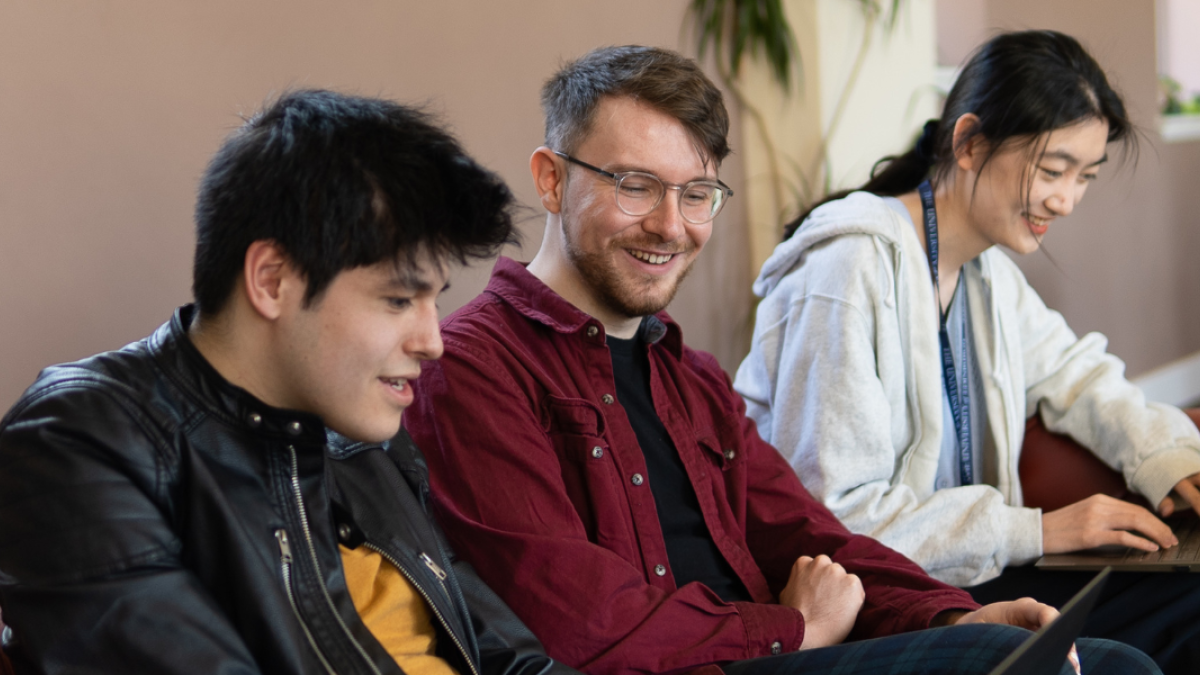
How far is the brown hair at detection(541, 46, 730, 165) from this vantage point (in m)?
1.46

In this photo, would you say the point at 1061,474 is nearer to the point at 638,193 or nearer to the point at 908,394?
the point at 908,394

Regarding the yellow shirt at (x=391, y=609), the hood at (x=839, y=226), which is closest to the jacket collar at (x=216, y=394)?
the yellow shirt at (x=391, y=609)

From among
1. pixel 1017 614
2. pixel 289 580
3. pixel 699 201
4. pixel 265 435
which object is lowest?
pixel 1017 614

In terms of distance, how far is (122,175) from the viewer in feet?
5.15

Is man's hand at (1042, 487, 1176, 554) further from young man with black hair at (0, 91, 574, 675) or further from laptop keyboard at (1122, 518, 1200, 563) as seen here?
young man with black hair at (0, 91, 574, 675)

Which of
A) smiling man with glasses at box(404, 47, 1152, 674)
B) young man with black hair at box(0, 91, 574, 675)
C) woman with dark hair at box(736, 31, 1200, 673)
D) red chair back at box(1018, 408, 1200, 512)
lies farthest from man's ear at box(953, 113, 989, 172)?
young man with black hair at box(0, 91, 574, 675)

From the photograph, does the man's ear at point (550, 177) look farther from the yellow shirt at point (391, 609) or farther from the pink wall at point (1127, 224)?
the pink wall at point (1127, 224)

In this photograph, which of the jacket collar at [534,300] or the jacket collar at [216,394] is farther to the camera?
the jacket collar at [534,300]

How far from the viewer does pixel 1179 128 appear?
4.52 m

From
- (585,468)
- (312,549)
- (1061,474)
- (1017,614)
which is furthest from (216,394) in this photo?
(1061,474)

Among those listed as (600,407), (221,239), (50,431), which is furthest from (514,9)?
(50,431)

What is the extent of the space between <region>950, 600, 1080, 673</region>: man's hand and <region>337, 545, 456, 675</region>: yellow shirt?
75 cm

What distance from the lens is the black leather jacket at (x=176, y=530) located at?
83cm

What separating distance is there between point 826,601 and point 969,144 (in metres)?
1.03
